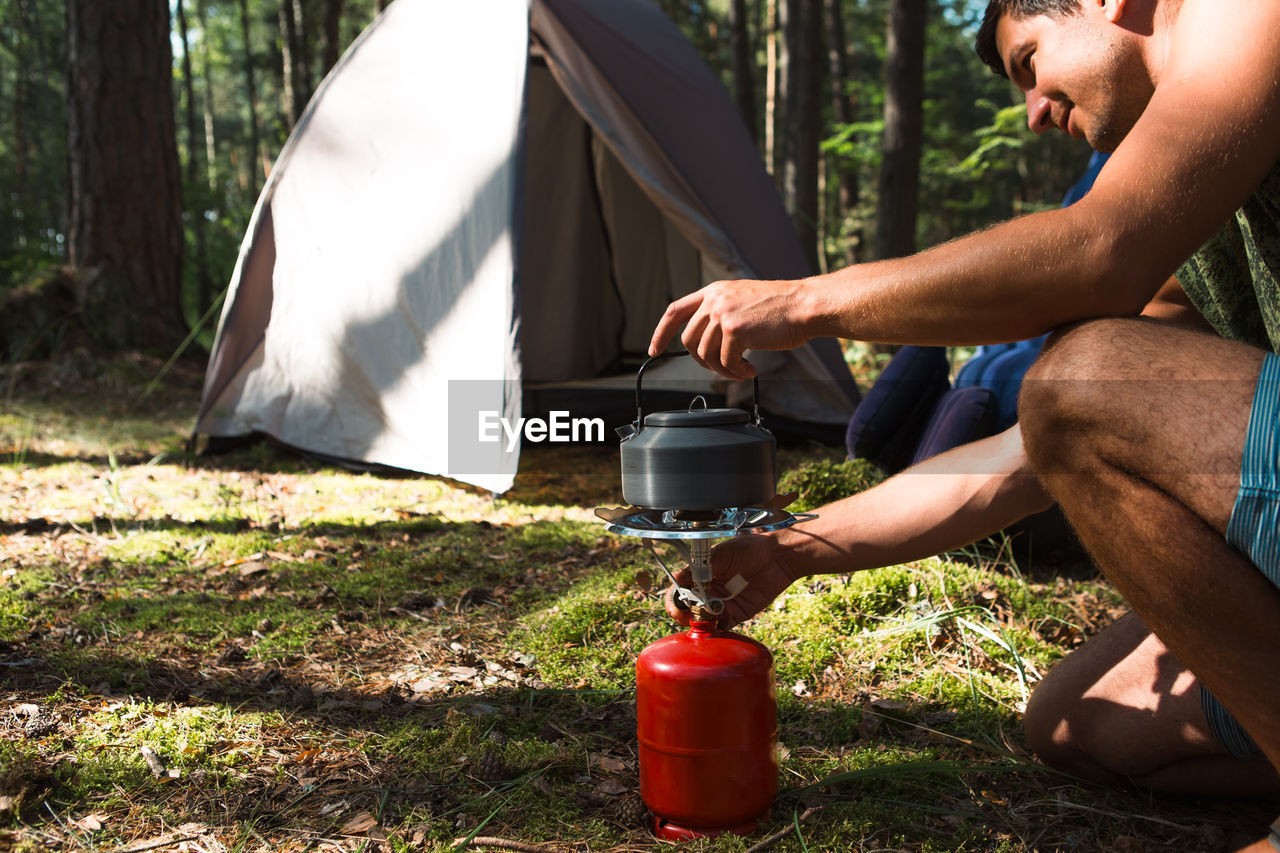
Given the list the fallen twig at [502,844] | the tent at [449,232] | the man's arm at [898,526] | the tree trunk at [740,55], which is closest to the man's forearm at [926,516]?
the man's arm at [898,526]

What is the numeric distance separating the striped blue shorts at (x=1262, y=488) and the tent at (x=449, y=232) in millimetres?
2898

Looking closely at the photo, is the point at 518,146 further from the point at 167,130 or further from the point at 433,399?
the point at 167,130

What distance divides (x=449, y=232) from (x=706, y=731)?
10.4ft

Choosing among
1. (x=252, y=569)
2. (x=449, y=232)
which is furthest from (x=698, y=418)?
(x=449, y=232)

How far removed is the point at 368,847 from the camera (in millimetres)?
1469

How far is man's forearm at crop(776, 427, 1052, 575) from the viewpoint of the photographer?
162 cm

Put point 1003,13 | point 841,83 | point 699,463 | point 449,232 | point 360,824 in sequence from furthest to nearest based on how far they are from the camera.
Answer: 1. point 841,83
2. point 449,232
3. point 1003,13
4. point 360,824
5. point 699,463

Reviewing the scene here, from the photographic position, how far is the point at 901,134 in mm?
7113

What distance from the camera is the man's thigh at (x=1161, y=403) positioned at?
1087 millimetres

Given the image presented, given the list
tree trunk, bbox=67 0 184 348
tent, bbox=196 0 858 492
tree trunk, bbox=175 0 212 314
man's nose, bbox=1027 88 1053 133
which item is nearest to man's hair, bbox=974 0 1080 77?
man's nose, bbox=1027 88 1053 133

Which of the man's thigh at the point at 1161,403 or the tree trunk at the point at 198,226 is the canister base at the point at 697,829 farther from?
the tree trunk at the point at 198,226

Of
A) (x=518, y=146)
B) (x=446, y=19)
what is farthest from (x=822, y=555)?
(x=446, y=19)

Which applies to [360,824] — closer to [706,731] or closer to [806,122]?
[706,731]

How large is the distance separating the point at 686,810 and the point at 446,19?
391 cm
